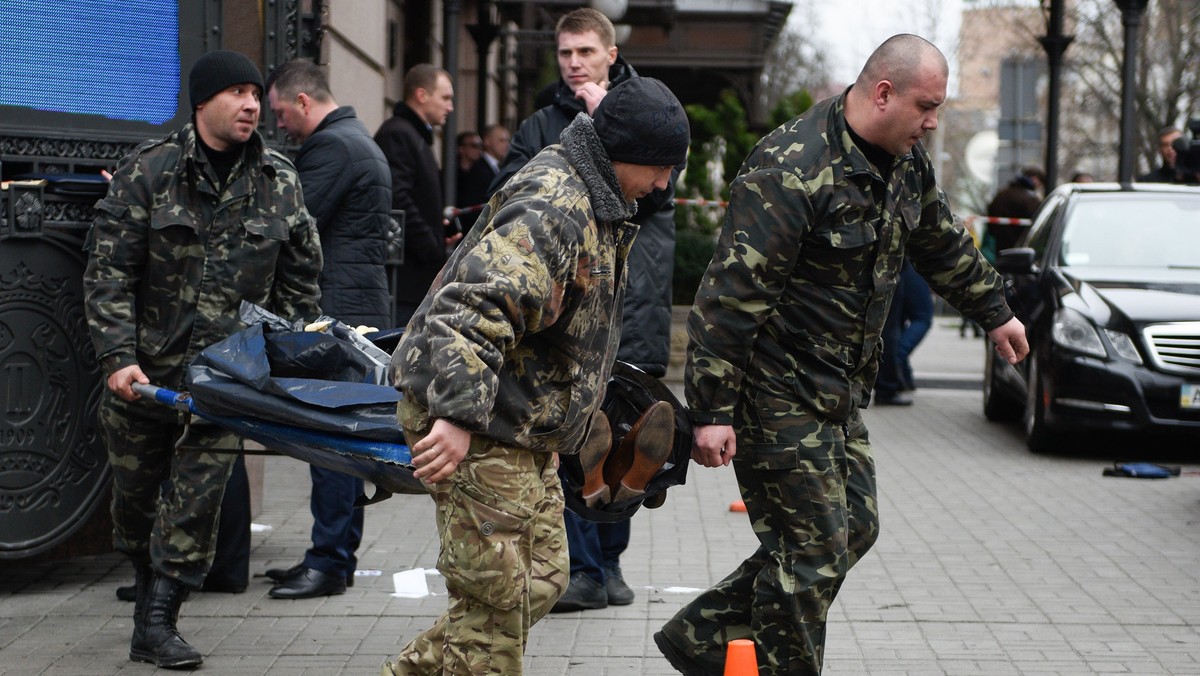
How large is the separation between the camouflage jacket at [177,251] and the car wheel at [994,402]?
8.07 meters

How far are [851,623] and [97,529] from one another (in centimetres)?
329

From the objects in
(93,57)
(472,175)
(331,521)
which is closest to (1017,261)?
(472,175)

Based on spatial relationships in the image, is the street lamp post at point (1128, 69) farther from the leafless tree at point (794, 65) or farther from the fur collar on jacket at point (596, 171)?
the leafless tree at point (794, 65)

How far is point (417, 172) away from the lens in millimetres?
8367

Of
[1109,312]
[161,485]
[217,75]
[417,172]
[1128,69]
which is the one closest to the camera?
[217,75]

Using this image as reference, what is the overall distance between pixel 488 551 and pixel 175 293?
221 cm

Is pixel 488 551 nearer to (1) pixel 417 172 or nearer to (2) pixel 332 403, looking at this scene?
(2) pixel 332 403

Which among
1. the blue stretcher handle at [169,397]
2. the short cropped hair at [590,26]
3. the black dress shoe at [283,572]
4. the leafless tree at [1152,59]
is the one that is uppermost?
the leafless tree at [1152,59]

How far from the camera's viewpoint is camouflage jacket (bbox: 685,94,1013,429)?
4398mm

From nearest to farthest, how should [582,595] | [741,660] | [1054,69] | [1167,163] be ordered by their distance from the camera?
[741,660]
[582,595]
[1167,163]
[1054,69]

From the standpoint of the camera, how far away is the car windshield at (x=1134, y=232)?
1127 cm

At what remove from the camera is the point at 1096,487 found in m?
9.71

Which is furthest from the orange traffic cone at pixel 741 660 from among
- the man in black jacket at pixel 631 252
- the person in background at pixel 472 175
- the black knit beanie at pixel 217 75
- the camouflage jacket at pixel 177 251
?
the person in background at pixel 472 175

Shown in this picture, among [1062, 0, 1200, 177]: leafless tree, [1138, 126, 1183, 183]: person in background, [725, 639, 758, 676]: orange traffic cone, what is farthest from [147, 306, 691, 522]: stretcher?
[1062, 0, 1200, 177]: leafless tree
